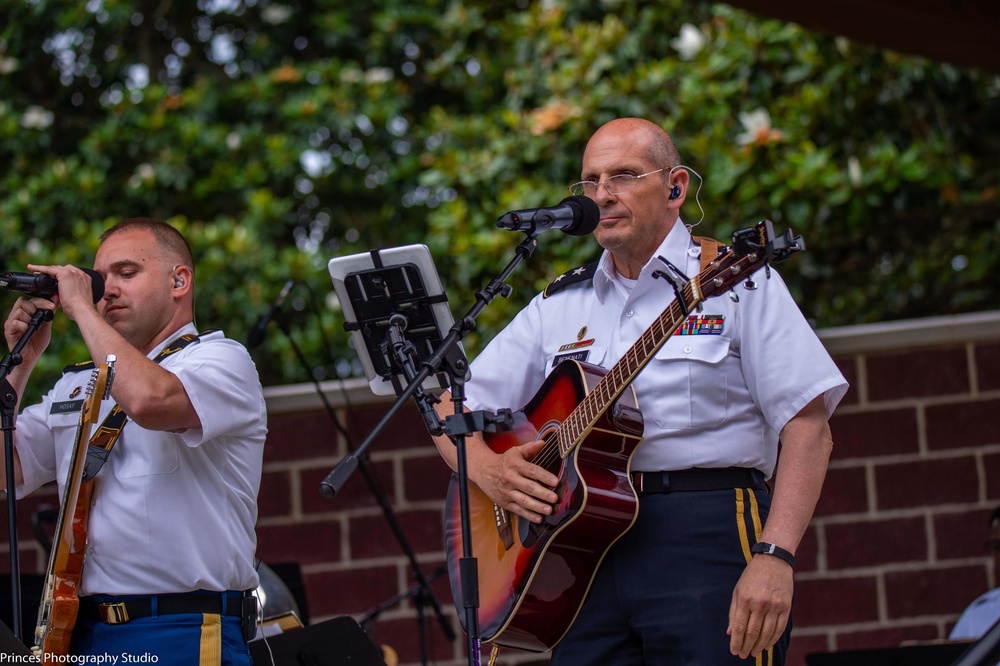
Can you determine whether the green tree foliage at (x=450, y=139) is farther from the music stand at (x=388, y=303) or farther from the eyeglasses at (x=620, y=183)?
the eyeglasses at (x=620, y=183)

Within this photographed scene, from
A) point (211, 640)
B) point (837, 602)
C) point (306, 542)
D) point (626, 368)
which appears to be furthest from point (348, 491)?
point (626, 368)

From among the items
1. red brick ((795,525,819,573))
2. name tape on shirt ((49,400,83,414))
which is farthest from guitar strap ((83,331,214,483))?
red brick ((795,525,819,573))

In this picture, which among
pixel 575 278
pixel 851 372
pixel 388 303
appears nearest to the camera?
pixel 388 303

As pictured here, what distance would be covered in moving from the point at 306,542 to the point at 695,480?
2806 millimetres

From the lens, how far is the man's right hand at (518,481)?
290cm

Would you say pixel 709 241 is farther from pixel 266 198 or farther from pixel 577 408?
pixel 266 198

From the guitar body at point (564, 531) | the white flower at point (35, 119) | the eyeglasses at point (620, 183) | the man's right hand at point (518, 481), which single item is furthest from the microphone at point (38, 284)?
the white flower at point (35, 119)

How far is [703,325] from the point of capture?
287 cm

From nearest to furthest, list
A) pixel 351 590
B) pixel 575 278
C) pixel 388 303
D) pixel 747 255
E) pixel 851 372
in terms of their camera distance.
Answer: pixel 747 255, pixel 388 303, pixel 575 278, pixel 851 372, pixel 351 590

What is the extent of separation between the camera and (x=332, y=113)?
8.39m

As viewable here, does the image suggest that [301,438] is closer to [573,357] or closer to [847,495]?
[847,495]

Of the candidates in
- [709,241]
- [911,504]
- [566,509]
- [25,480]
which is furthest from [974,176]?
[25,480]

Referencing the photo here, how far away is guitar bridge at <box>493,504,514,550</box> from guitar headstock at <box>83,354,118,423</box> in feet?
3.34

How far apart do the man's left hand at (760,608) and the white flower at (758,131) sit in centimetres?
362
